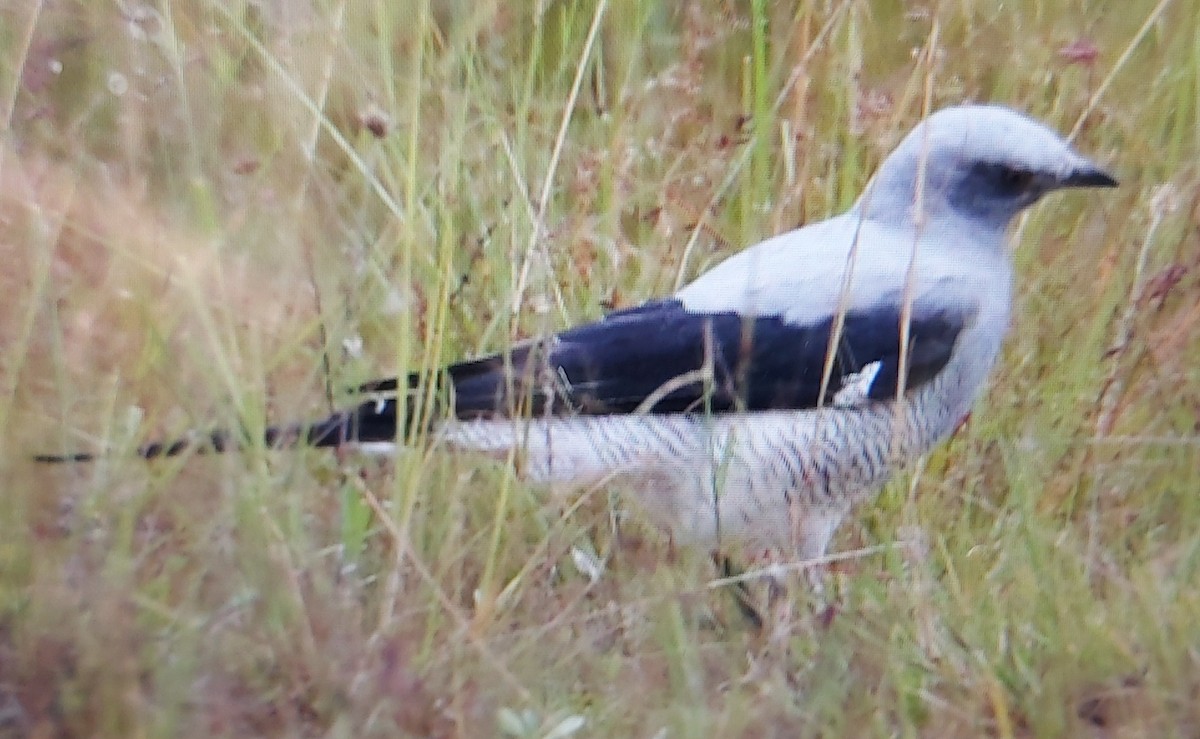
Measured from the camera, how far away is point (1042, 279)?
8.66 feet

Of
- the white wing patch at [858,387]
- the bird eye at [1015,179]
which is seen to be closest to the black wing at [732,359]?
the white wing patch at [858,387]

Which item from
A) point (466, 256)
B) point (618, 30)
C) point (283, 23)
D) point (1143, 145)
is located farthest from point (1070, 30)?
point (283, 23)

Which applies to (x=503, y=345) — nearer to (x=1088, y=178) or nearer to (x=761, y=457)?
(x=761, y=457)

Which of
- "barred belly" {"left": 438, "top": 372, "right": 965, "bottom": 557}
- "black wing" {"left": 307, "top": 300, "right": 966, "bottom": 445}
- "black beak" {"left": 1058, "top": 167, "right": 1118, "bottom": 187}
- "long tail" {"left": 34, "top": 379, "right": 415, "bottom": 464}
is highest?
"black beak" {"left": 1058, "top": 167, "right": 1118, "bottom": 187}

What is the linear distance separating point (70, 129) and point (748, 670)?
1390 mm

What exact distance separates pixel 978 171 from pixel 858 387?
0.42 meters

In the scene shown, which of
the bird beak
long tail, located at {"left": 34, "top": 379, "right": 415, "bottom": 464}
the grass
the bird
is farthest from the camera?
the bird beak

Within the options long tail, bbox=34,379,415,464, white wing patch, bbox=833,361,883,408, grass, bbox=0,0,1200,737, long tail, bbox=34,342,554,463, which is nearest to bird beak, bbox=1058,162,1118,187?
grass, bbox=0,0,1200,737

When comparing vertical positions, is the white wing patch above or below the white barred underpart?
above

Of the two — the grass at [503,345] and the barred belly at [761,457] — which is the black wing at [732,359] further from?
the grass at [503,345]

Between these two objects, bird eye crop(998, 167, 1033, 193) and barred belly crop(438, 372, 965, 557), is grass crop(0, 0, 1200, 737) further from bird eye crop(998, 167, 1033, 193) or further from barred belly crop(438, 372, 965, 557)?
bird eye crop(998, 167, 1033, 193)

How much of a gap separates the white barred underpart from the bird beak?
34cm

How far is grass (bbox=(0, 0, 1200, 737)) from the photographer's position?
1685 millimetres

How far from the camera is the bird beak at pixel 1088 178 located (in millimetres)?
2479
